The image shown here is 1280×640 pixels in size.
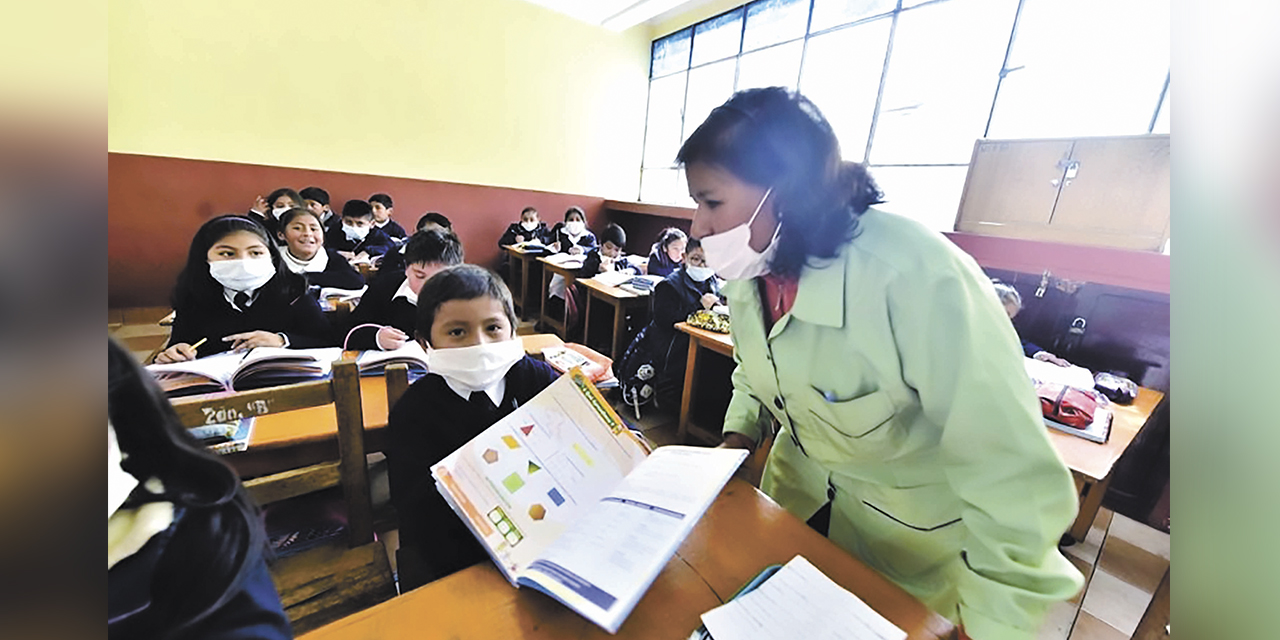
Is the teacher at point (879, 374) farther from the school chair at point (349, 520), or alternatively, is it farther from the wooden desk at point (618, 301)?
the wooden desk at point (618, 301)

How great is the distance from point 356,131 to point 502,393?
5.46m

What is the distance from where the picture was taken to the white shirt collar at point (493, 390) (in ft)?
3.55

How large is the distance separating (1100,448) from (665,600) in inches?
61.5

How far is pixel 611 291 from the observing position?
3.30 m

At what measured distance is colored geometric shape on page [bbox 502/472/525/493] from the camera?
0.72 meters

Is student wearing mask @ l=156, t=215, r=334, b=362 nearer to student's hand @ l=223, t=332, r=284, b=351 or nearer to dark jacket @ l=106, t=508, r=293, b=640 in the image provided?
student's hand @ l=223, t=332, r=284, b=351

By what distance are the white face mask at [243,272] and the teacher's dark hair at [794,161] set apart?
1.72 meters

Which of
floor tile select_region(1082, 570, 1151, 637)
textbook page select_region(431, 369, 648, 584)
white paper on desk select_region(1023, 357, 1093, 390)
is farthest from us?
white paper on desk select_region(1023, 357, 1093, 390)

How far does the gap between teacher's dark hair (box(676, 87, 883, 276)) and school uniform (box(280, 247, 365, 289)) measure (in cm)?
280

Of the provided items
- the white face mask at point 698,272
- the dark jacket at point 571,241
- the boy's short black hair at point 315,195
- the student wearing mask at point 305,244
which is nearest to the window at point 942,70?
the white face mask at point 698,272

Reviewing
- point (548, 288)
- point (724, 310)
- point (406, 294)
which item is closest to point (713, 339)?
point (724, 310)

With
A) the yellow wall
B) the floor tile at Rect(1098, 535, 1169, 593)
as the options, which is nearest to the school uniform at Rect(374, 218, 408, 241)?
the yellow wall

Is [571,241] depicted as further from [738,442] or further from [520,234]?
[738,442]
